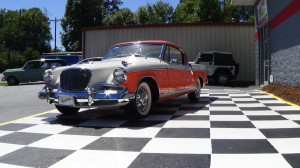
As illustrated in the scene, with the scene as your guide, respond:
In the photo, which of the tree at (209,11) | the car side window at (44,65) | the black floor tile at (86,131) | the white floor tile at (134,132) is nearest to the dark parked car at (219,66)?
the car side window at (44,65)

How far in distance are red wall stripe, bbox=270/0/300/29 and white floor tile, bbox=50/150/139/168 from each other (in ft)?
21.7

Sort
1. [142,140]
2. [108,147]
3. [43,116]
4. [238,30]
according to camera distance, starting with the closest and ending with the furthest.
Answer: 1. [108,147]
2. [142,140]
3. [43,116]
4. [238,30]

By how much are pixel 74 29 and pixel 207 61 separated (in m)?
31.9

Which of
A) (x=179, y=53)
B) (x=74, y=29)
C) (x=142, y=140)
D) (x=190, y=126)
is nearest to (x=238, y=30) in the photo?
(x=179, y=53)

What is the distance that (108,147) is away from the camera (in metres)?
2.99

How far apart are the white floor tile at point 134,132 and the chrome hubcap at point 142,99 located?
0.72m

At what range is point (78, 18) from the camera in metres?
40.2

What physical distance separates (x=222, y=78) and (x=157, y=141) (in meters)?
10.6

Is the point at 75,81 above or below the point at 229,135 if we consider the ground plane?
above

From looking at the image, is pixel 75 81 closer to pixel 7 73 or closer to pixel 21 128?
pixel 21 128

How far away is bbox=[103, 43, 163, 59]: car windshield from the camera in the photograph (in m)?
5.39

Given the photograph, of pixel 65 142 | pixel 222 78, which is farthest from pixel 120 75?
pixel 222 78

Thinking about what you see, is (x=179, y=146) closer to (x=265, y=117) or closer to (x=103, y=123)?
(x=103, y=123)

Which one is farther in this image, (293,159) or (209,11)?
(209,11)
